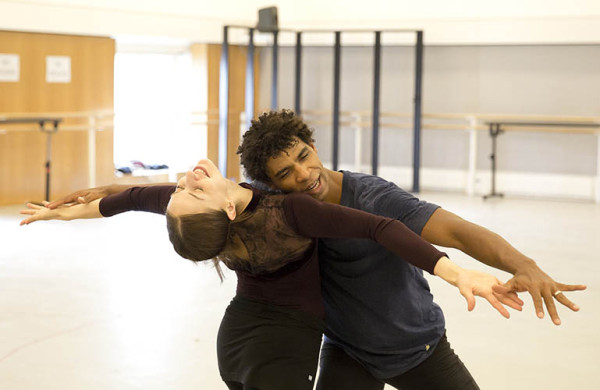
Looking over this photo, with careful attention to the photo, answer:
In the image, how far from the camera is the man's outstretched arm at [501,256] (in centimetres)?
160

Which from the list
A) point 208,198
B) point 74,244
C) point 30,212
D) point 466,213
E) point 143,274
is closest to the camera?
point 208,198

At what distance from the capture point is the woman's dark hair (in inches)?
69.9

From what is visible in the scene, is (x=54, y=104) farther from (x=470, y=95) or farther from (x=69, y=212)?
(x=69, y=212)

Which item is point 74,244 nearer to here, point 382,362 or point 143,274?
point 143,274

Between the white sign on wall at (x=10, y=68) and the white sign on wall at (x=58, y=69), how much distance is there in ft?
1.24

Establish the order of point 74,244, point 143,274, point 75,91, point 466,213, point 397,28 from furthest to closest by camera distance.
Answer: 1. point 397,28
2. point 75,91
3. point 466,213
4. point 74,244
5. point 143,274

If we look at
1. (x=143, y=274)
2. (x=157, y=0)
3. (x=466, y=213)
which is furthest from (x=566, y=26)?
(x=143, y=274)

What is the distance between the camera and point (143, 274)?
5.73 metres

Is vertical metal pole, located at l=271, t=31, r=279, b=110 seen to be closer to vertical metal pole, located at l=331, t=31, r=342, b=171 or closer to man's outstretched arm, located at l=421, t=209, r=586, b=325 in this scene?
vertical metal pole, located at l=331, t=31, r=342, b=171

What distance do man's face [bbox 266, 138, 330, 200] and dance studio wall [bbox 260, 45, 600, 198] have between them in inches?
358

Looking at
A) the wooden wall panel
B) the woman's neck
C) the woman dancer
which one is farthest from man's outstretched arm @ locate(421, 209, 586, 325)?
the wooden wall panel

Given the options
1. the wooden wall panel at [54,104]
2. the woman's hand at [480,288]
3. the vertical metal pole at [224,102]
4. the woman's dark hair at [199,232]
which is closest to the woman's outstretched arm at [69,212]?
the woman's dark hair at [199,232]

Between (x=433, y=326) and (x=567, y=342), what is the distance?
234cm

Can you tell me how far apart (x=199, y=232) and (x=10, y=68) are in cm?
833
